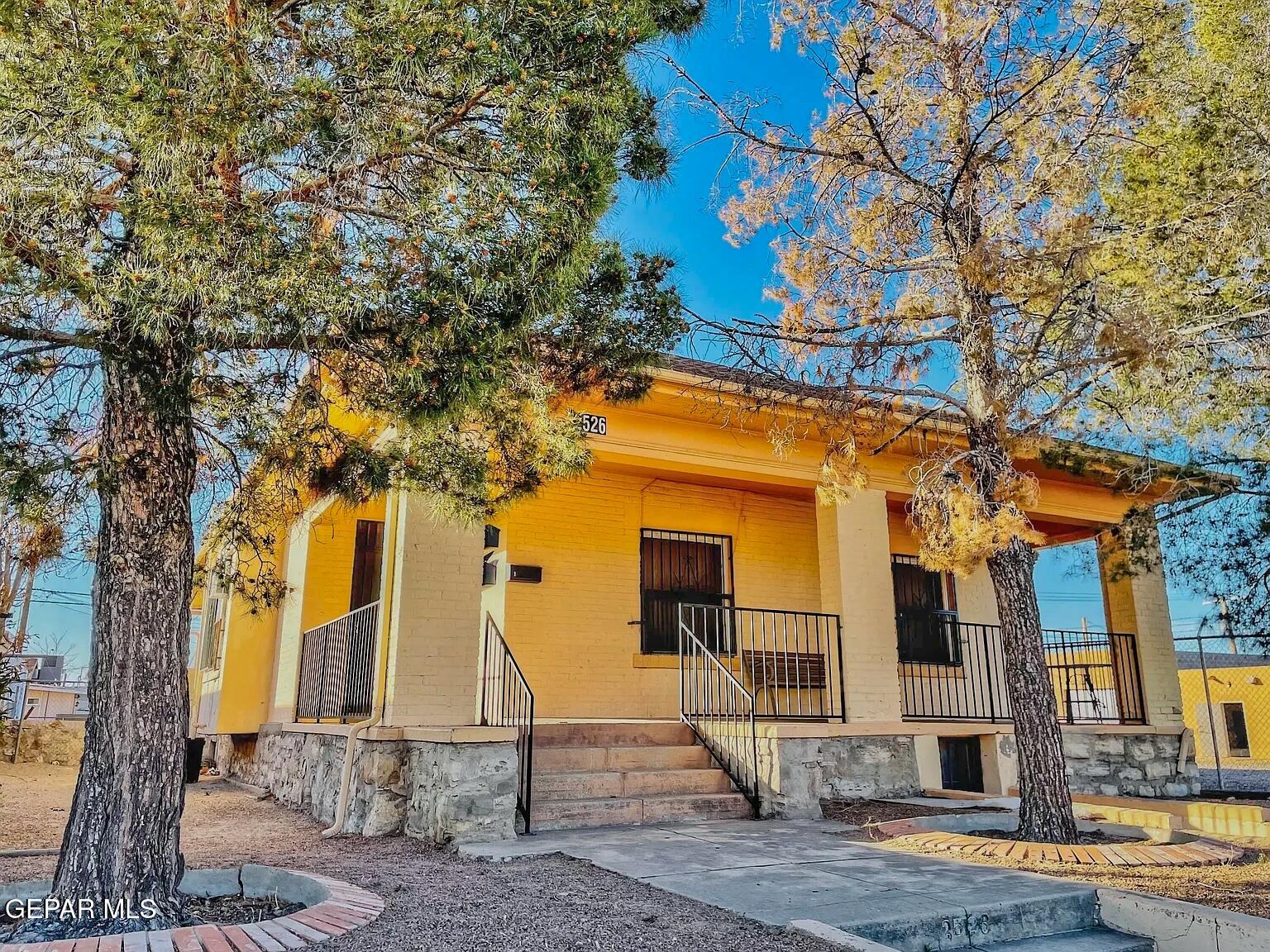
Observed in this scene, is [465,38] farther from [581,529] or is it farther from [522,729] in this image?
[581,529]

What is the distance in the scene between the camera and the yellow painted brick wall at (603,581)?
8414mm

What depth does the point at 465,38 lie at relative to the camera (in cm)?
300

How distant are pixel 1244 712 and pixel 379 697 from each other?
2301cm

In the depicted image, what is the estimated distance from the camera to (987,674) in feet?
31.3

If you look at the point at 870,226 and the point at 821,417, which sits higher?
the point at 870,226

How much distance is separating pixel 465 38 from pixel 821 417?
4871 millimetres

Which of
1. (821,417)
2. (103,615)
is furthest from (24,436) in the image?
(821,417)

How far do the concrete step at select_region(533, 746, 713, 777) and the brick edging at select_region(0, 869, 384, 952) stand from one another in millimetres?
3007

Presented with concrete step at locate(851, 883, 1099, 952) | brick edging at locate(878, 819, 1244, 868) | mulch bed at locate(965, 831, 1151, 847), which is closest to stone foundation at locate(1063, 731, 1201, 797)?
mulch bed at locate(965, 831, 1151, 847)

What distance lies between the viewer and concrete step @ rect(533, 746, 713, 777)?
6531 mm

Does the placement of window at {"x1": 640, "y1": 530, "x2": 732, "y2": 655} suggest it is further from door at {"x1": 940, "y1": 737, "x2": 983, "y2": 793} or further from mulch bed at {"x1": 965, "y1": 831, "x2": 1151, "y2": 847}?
mulch bed at {"x1": 965, "y1": 831, "x2": 1151, "y2": 847}

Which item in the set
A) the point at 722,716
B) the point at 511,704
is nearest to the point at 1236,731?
the point at 722,716

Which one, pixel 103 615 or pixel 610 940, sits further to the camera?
pixel 103 615

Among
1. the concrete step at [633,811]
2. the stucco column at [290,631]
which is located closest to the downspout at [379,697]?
the concrete step at [633,811]
